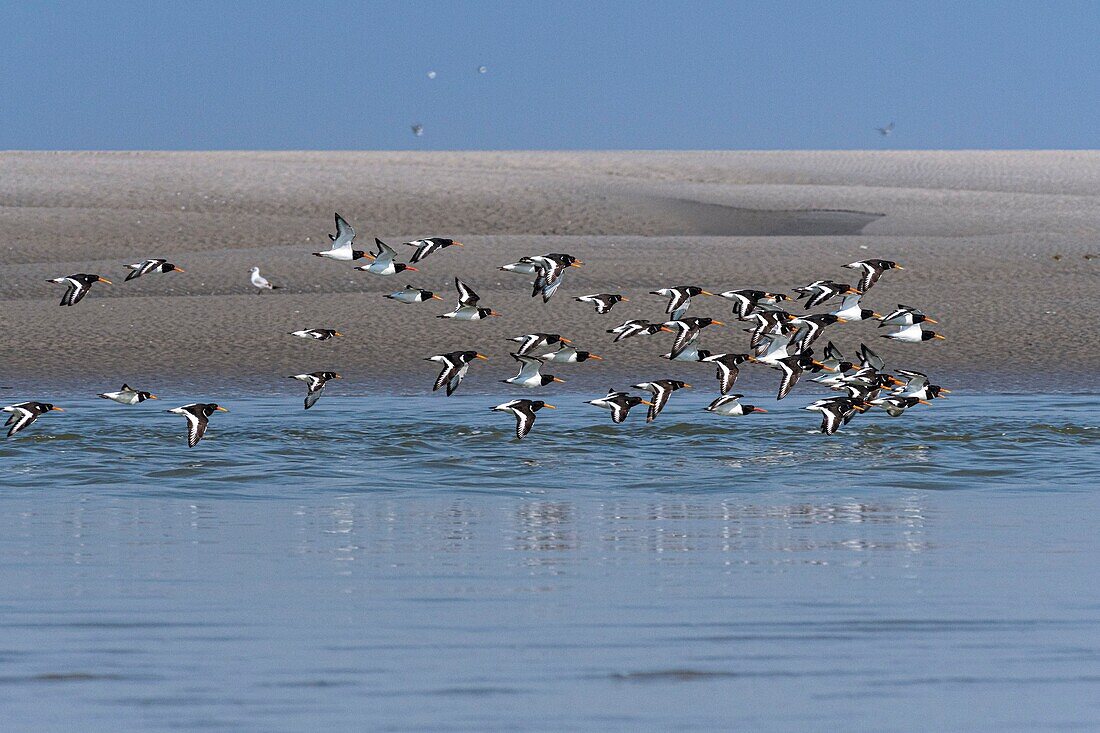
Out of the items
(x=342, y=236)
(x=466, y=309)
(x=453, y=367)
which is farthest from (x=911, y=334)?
(x=342, y=236)

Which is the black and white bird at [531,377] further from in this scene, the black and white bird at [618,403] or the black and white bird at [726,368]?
the black and white bird at [726,368]

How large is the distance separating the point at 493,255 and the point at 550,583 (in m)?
27.6

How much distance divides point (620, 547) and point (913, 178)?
54.5 m

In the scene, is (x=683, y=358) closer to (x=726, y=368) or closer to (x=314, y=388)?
(x=726, y=368)

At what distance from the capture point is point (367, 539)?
13.4 metres

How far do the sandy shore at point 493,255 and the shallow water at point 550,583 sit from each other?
850 cm

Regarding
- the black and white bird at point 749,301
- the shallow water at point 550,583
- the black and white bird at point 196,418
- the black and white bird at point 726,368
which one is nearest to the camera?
the shallow water at point 550,583

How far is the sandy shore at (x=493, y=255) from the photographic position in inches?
1143

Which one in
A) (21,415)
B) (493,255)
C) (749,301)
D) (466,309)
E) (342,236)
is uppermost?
(493,255)

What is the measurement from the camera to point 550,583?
11.3 metres

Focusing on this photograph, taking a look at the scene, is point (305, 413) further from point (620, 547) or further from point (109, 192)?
point (109, 192)

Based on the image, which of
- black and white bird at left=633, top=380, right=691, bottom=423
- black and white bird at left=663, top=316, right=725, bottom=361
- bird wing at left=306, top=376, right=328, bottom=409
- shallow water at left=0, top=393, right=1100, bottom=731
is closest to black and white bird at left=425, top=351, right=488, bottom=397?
bird wing at left=306, top=376, right=328, bottom=409

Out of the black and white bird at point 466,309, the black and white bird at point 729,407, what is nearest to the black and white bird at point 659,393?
the black and white bird at point 729,407

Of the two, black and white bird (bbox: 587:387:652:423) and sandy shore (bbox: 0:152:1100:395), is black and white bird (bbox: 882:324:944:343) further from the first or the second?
black and white bird (bbox: 587:387:652:423)
